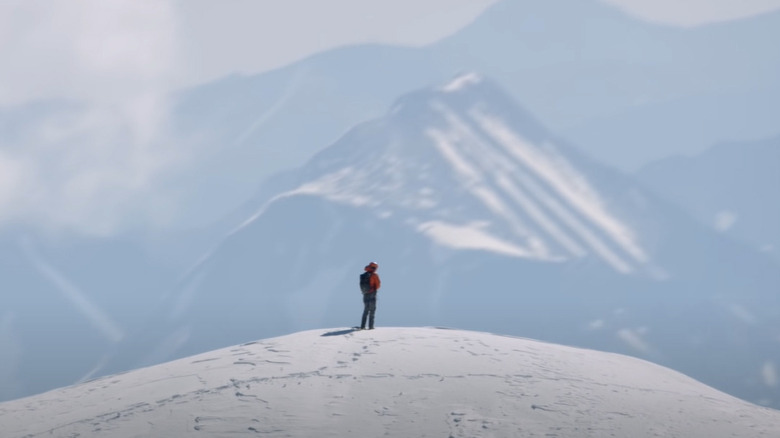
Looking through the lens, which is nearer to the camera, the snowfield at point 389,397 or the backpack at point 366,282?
the snowfield at point 389,397

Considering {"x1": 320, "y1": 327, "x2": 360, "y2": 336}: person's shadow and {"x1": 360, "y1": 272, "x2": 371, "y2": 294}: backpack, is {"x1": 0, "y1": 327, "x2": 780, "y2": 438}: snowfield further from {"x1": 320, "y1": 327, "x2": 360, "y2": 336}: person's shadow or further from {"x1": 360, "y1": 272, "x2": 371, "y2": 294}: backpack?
{"x1": 360, "y1": 272, "x2": 371, "y2": 294}: backpack

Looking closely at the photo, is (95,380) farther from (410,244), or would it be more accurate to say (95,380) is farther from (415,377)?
(410,244)

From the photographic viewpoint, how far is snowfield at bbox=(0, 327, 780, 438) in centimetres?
1562

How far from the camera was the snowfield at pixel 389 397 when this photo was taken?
51.3ft

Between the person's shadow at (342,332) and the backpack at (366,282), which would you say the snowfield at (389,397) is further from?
the backpack at (366,282)

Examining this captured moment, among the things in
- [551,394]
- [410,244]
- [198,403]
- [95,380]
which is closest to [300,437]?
[198,403]

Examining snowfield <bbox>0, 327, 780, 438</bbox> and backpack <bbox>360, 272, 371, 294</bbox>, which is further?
backpack <bbox>360, 272, 371, 294</bbox>

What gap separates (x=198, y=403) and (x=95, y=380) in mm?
5641

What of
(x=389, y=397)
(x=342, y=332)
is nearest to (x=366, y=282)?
(x=342, y=332)

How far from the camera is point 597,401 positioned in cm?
1727

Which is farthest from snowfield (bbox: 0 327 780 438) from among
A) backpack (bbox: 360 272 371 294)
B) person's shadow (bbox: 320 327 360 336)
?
backpack (bbox: 360 272 371 294)

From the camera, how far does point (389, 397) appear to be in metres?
16.7

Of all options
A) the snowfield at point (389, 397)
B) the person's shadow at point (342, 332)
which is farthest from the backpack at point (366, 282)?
the person's shadow at point (342, 332)

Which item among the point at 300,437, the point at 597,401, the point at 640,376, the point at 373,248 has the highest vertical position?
the point at 373,248
